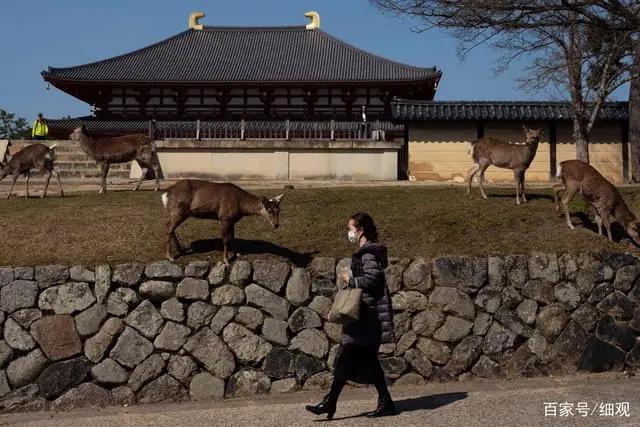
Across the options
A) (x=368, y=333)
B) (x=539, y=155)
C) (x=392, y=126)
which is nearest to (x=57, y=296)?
(x=368, y=333)

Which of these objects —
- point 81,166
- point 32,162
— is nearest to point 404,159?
point 81,166

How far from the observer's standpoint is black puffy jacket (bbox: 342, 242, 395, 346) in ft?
23.2

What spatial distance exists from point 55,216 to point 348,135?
19051 mm

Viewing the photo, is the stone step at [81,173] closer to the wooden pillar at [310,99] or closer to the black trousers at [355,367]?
the wooden pillar at [310,99]

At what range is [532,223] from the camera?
11.5 m

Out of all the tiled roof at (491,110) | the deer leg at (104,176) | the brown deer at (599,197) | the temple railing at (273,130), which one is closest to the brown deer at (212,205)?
the brown deer at (599,197)

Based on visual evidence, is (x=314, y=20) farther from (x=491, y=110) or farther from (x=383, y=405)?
(x=383, y=405)

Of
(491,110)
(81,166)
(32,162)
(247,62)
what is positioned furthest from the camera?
(247,62)

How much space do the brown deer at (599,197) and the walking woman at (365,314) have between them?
5.33 m

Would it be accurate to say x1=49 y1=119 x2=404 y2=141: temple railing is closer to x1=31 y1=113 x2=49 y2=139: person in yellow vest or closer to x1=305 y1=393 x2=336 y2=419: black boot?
x1=31 y1=113 x2=49 y2=139: person in yellow vest

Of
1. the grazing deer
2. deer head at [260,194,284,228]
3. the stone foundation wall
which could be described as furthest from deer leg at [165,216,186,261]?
the grazing deer

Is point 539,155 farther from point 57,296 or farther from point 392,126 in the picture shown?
point 57,296

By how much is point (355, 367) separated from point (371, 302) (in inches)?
27.6

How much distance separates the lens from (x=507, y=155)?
13.6 m
